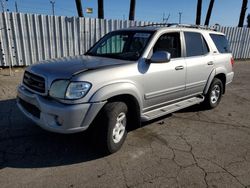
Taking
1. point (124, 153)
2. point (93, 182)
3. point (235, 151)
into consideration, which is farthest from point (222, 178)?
point (93, 182)

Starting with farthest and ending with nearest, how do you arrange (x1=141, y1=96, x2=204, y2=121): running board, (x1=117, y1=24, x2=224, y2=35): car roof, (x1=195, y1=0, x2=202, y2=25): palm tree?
(x1=195, y1=0, x2=202, y2=25): palm tree → (x1=117, y1=24, x2=224, y2=35): car roof → (x1=141, y1=96, x2=204, y2=121): running board

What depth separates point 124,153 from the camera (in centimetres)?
349

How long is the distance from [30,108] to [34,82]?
40 cm

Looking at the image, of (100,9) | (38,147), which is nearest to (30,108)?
(38,147)

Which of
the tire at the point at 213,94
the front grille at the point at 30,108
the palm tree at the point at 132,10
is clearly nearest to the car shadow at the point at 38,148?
the front grille at the point at 30,108

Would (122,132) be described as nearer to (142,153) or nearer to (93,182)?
(142,153)

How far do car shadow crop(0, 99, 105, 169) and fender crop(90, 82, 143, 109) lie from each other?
0.93 meters

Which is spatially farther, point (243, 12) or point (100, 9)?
point (243, 12)

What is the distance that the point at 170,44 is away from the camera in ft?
14.2

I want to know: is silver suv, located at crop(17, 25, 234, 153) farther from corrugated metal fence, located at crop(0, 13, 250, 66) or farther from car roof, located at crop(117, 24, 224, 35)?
corrugated metal fence, located at crop(0, 13, 250, 66)

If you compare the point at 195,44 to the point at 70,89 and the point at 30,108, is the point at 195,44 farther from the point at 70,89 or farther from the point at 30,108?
the point at 30,108

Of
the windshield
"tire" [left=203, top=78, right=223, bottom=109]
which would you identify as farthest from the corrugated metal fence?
"tire" [left=203, top=78, right=223, bottom=109]

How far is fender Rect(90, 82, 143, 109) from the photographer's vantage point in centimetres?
299

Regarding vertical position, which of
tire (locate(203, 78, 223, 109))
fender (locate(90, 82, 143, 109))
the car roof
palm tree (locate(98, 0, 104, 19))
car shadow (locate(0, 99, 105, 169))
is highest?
palm tree (locate(98, 0, 104, 19))
